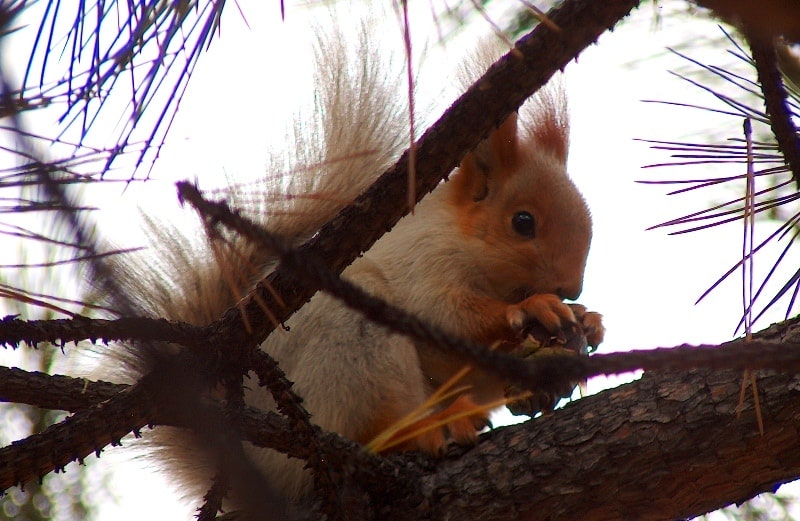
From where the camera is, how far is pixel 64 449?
1.23 meters

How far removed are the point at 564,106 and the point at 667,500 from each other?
1.37 meters

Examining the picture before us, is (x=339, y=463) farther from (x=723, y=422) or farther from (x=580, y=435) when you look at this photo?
(x=723, y=422)

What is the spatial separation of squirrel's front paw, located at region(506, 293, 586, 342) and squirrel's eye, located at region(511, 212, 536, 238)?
22 cm

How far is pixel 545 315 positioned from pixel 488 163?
57 cm

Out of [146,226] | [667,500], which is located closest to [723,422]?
[667,500]

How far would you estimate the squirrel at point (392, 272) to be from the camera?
197cm

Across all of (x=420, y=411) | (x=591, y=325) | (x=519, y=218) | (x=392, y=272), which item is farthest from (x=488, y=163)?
(x=420, y=411)

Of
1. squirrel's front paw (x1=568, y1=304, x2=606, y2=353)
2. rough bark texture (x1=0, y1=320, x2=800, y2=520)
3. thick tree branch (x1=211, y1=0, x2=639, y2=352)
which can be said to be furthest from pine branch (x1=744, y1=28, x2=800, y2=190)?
squirrel's front paw (x1=568, y1=304, x2=606, y2=353)

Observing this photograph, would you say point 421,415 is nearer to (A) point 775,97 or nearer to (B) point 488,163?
(A) point 775,97

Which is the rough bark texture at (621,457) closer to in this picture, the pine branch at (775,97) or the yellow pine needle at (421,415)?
the yellow pine needle at (421,415)

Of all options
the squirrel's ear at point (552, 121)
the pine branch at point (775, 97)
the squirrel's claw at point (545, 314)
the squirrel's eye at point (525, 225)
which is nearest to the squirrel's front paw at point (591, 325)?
the squirrel's claw at point (545, 314)

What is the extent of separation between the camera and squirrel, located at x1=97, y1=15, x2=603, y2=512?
197 cm

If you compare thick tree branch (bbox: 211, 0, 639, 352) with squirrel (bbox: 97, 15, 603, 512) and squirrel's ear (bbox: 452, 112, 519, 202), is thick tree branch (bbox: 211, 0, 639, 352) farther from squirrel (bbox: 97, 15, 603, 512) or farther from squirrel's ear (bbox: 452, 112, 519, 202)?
squirrel's ear (bbox: 452, 112, 519, 202)

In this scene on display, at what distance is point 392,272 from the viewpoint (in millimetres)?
2357
